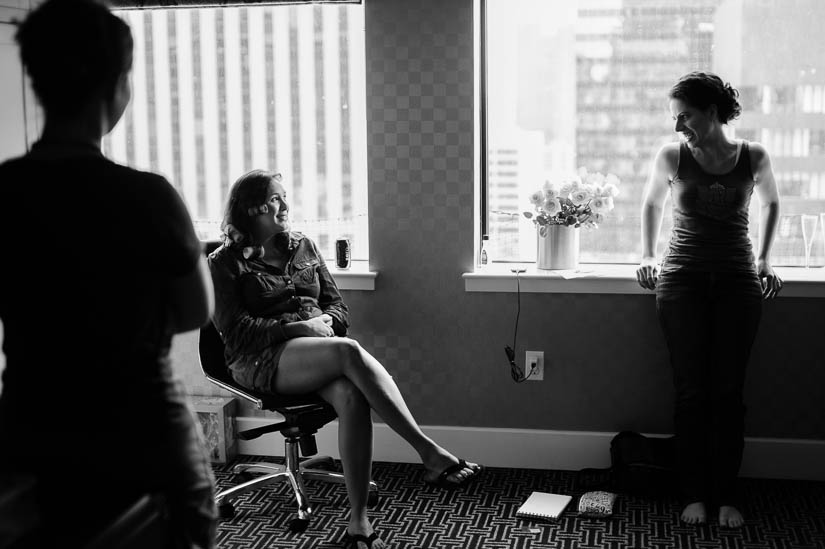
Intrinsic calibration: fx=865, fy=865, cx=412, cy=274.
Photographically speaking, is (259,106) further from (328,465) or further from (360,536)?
(360,536)

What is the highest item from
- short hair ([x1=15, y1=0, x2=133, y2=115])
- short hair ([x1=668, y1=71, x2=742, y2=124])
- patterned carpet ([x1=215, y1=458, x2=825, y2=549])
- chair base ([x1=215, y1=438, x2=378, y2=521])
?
short hair ([x1=668, y1=71, x2=742, y2=124])

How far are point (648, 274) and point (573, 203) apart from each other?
41cm

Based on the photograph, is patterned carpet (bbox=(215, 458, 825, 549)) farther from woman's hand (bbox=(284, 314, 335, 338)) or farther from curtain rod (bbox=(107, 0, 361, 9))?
curtain rod (bbox=(107, 0, 361, 9))

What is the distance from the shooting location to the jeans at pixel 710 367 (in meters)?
2.96

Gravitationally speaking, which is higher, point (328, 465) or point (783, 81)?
point (783, 81)

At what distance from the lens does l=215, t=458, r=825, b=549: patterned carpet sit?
2.83 m

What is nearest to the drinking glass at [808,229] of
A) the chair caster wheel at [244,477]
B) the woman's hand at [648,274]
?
the woman's hand at [648,274]

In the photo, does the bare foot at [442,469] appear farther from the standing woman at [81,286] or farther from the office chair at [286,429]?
the standing woman at [81,286]

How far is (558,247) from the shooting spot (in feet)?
11.3

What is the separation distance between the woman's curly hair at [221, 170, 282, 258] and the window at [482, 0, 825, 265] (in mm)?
998

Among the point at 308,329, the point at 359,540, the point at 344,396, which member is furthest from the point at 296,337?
the point at 359,540

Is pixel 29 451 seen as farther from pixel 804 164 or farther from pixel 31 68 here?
pixel 804 164

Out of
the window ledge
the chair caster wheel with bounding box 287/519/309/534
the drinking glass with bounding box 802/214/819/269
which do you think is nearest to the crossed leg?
the chair caster wheel with bounding box 287/519/309/534

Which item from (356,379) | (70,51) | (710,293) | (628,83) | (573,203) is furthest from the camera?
(628,83)
